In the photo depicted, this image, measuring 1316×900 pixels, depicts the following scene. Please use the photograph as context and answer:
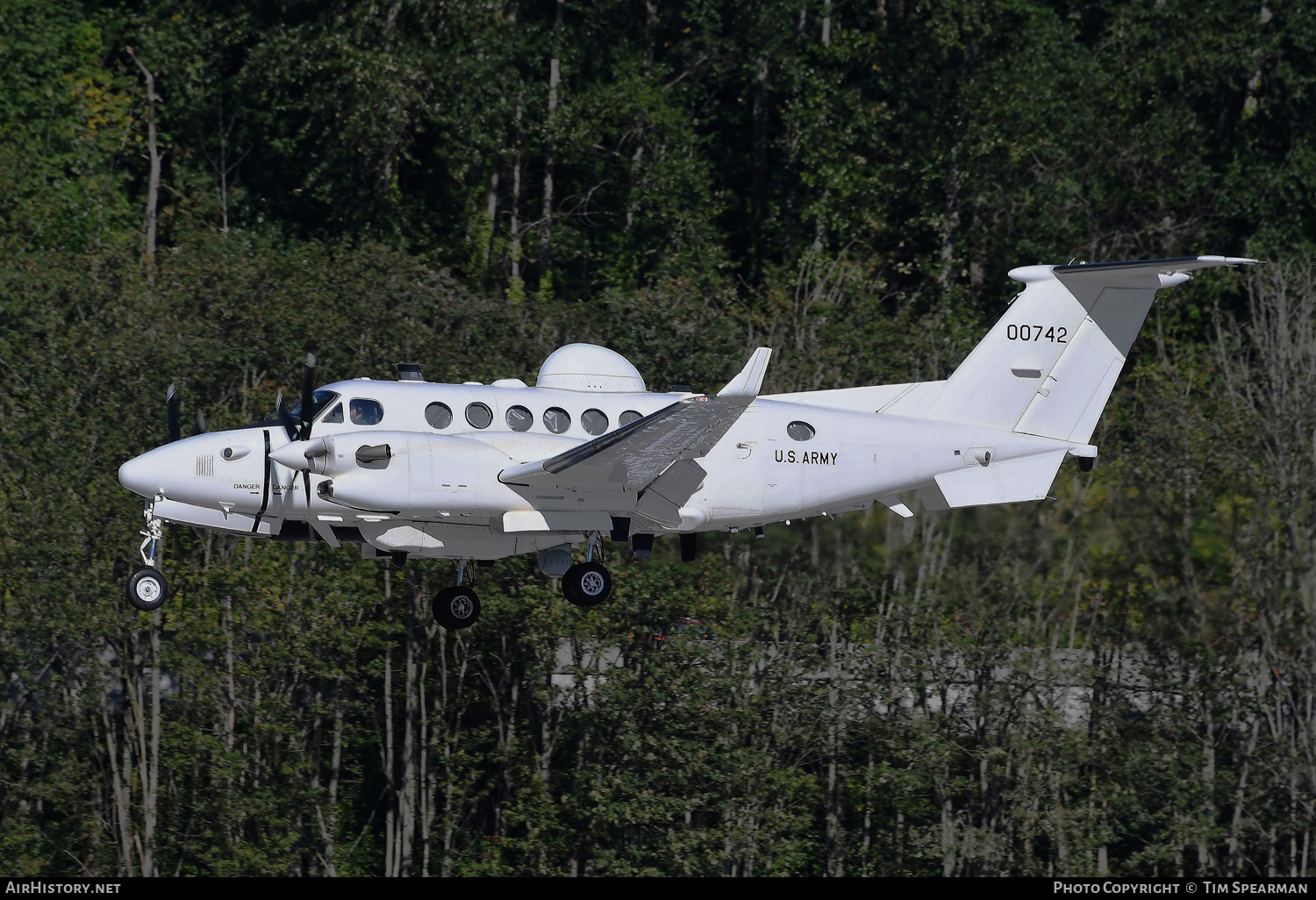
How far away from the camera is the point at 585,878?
3266cm

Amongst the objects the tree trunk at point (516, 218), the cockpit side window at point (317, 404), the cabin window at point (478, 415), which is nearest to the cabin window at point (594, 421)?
the cabin window at point (478, 415)

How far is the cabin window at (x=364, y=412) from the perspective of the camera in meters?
19.0

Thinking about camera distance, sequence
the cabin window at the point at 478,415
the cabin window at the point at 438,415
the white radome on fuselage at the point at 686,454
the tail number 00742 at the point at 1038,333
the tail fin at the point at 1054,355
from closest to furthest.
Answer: the white radome on fuselage at the point at 686,454 < the cabin window at the point at 438,415 < the cabin window at the point at 478,415 < the tail fin at the point at 1054,355 < the tail number 00742 at the point at 1038,333

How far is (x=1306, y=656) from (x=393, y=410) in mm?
18337

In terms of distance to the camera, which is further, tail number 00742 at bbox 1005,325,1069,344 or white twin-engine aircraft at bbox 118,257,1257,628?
tail number 00742 at bbox 1005,325,1069,344

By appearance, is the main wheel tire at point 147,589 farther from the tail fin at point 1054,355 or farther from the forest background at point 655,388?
the tail fin at point 1054,355

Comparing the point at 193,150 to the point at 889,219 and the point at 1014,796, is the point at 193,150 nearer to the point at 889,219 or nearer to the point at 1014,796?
the point at 889,219

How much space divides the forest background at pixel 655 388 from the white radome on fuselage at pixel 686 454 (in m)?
3.23

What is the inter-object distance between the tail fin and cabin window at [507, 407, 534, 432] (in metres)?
5.05

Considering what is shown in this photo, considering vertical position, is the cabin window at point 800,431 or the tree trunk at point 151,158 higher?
the tree trunk at point 151,158

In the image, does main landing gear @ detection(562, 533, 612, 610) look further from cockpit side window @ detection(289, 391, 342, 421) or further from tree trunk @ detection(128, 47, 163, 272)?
tree trunk @ detection(128, 47, 163, 272)

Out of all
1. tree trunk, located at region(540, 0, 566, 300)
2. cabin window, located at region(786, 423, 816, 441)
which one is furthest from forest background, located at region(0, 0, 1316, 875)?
cabin window, located at region(786, 423, 816, 441)

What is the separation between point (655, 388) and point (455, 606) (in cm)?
1380

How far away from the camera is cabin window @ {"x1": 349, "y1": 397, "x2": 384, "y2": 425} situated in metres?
19.0
